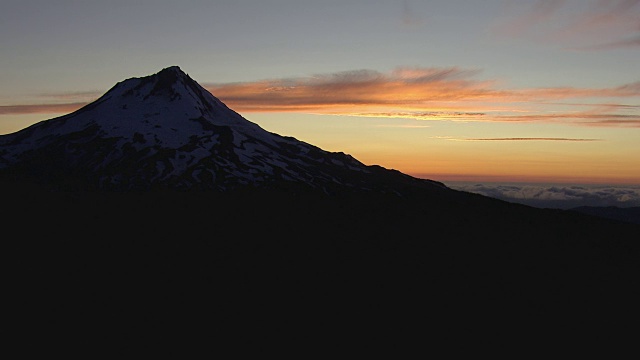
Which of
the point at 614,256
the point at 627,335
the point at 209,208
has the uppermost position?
the point at 209,208

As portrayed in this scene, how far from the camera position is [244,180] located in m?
197

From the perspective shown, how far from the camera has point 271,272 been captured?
14975 cm

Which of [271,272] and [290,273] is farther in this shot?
[290,273]

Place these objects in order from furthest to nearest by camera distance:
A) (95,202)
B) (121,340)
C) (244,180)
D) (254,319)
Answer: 1. (244,180)
2. (95,202)
3. (254,319)
4. (121,340)

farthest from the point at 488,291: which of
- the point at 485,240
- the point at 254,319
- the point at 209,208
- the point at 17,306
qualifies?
the point at 17,306

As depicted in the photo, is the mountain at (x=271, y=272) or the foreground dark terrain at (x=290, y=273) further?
the foreground dark terrain at (x=290, y=273)

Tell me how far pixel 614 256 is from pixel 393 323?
90971mm

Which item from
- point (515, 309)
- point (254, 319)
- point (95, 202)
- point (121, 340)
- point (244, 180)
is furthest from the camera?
point (244, 180)

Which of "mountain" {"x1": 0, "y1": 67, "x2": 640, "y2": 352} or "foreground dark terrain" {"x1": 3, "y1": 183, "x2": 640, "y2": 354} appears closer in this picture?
"mountain" {"x1": 0, "y1": 67, "x2": 640, "y2": 352}

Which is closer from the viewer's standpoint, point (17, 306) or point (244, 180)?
point (17, 306)

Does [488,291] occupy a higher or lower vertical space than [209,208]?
lower

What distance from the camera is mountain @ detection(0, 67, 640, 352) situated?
416ft

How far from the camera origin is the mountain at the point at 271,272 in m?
127

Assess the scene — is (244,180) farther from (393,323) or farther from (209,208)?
(393,323)
